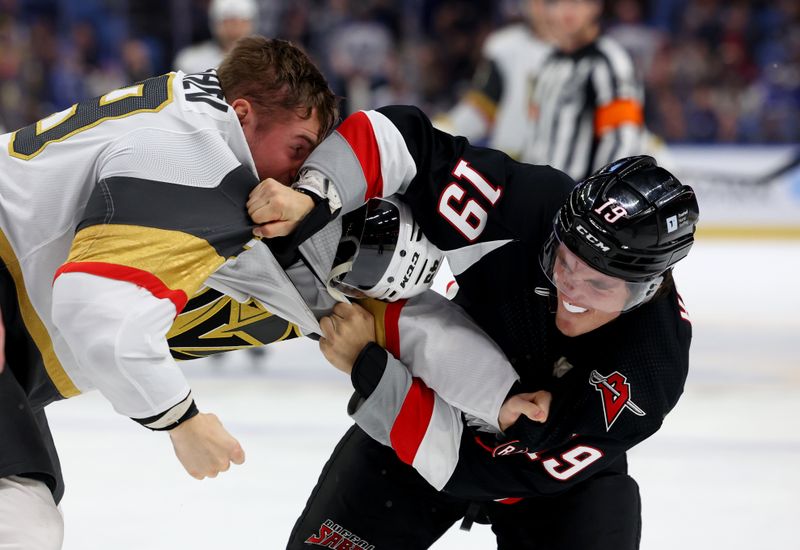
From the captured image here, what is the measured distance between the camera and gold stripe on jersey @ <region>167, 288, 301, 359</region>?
2.09m

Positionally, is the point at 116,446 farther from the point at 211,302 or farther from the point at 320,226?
the point at 320,226

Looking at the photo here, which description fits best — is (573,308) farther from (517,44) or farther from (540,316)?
(517,44)

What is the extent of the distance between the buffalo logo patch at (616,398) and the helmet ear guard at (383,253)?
15.9 inches

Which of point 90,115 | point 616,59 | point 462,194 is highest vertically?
point 90,115

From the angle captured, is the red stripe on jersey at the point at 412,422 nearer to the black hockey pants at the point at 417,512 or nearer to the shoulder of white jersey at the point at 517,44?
the black hockey pants at the point at 417,512

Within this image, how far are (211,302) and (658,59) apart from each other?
761cm

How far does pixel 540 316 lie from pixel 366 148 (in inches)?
19.2

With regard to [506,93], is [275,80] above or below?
above

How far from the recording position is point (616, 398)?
6.35ft

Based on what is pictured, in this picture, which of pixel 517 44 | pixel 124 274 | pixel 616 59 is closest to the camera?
pixel 124 274

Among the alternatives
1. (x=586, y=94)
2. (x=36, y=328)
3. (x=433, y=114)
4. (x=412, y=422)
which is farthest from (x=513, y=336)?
(x=433, y=114)

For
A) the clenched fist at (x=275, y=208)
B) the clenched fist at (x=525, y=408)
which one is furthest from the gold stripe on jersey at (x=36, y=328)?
the clenched fist at (x=525, y=408)

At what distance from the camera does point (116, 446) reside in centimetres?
361

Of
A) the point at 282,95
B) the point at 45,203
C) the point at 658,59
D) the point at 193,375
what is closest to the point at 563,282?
the point at 282,95
